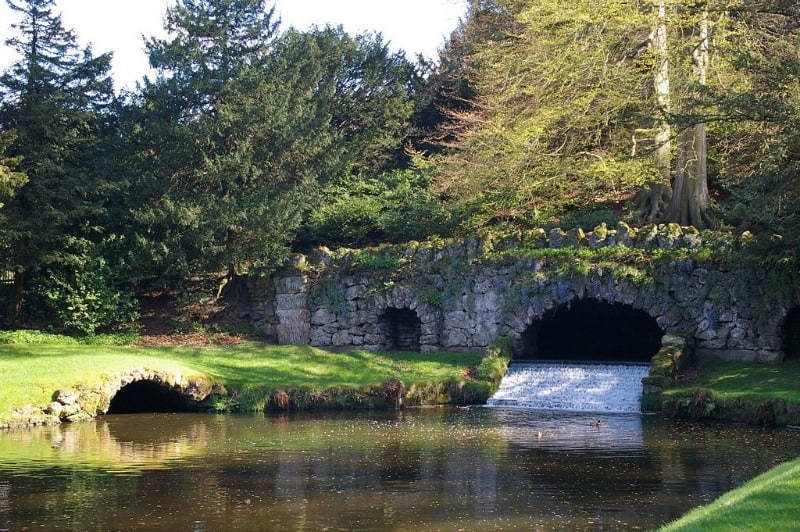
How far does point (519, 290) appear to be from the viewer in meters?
26.5

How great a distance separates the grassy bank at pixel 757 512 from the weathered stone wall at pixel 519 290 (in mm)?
14242

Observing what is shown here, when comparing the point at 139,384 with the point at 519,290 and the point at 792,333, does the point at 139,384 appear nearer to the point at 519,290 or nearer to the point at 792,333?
the point at 519,290

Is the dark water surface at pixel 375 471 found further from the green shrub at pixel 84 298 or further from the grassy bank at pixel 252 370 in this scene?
the green shrub at pixel 84 298

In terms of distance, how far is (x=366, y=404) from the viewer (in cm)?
2297

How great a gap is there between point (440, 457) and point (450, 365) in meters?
9.84

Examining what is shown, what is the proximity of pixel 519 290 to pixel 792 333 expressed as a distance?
7.18 m

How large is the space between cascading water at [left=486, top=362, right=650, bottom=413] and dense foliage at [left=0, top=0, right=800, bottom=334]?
5.76 meters

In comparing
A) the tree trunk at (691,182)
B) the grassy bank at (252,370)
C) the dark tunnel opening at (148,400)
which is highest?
the tree trunk at (691,182)

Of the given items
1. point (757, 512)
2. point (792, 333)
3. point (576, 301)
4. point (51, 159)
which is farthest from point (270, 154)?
point (757, 512)

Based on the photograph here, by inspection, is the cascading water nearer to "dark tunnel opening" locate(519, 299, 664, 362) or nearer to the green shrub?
"dark tunnel opening" locate(519, 299, 664, 362)

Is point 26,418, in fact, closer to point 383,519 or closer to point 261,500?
point 261,500

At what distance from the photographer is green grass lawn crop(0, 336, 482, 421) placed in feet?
68.4

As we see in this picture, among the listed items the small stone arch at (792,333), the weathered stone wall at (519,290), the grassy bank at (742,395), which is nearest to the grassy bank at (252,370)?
the weathered stone wall at (519,290)

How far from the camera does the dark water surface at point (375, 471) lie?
11789 mm
